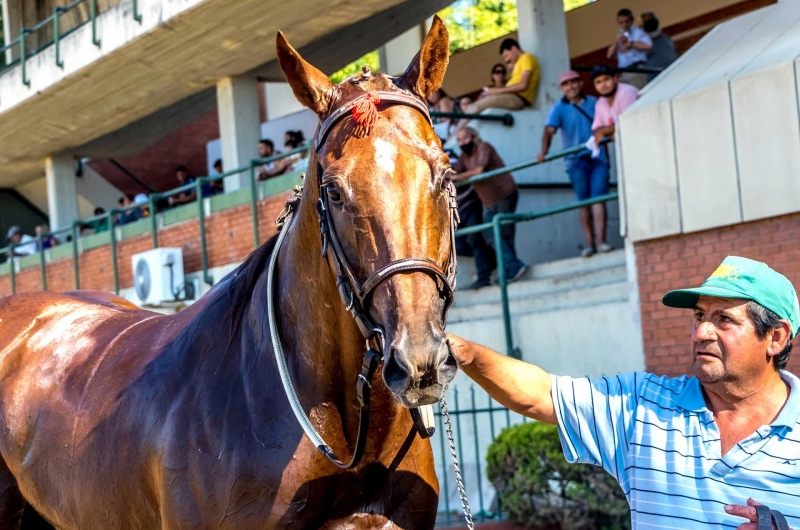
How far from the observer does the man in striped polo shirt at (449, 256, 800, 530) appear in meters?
3.33

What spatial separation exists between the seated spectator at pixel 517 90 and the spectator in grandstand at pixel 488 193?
65.7 inches

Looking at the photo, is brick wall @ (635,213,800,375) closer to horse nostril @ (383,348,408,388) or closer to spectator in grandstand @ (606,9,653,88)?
spectator in grandstand @ (606,9,653,88)

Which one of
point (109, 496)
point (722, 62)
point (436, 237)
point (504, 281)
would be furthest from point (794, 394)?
point (504, 281)

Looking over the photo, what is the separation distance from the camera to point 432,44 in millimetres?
3543

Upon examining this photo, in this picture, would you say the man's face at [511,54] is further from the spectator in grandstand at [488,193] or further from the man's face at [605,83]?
the man's face at [605,83]

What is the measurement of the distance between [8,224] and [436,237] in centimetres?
2604

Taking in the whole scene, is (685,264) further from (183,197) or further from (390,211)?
(183,197)

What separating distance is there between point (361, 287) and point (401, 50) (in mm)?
17425

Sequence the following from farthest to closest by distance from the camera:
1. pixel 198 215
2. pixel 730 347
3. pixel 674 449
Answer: pixel 198 215
pixel 674 449
pixel 730 347

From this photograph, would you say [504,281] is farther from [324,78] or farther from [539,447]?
[324,78]

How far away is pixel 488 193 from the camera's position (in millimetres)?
11297

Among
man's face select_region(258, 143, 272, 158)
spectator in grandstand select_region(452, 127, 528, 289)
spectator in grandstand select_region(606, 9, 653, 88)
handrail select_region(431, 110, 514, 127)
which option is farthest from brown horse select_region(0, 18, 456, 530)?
man's face select_region(258, 143, 272, 158)

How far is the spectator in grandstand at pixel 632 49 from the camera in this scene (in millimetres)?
13117

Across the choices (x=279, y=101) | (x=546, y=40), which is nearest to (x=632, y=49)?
(x=546, y=40)
